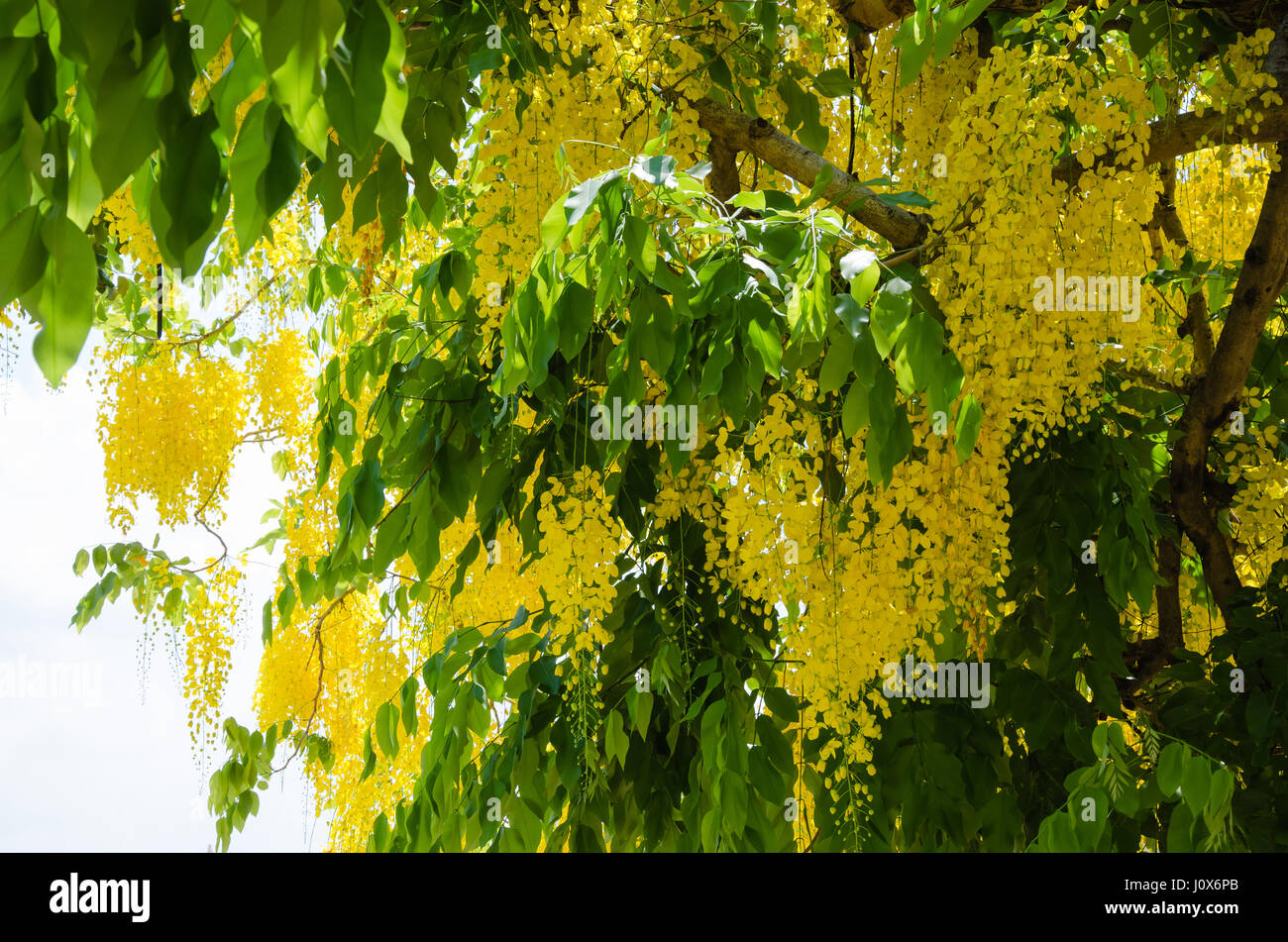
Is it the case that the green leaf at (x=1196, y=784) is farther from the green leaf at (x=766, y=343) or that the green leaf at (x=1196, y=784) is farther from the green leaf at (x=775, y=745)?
the green leaf at (x=766, y=343)

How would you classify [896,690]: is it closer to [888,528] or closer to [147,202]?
[888,528]

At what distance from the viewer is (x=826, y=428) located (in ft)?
6.48

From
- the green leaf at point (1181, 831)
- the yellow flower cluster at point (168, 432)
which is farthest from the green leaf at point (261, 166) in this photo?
the yellow flower cluster at point (168, 432)

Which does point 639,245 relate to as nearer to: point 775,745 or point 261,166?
point 261,166

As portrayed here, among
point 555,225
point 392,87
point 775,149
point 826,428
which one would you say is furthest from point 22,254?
point 775,149

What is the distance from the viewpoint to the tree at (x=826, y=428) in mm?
1591

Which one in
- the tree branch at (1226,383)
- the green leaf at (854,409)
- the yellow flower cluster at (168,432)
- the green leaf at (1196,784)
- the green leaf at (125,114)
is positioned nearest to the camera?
the green leaf at (125,114)

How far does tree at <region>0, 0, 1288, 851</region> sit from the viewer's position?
159 cm

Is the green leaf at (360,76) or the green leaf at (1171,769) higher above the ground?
the green leaf at (360,76)

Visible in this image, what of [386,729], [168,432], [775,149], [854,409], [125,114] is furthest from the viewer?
[168,432]

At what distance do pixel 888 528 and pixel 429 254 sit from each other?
1988 millimetres

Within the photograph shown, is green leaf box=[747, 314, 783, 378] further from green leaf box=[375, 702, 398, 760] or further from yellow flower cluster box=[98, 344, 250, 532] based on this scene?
yellow flower cluster box=[98, 344, 250, 532]

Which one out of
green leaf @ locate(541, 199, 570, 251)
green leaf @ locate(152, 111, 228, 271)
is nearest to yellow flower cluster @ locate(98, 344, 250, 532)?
green leaf @ locate(541, 199, 570, 251)

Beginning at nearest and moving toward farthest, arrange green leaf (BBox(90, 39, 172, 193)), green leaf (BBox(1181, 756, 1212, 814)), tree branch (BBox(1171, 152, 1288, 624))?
green leaf (BBox(90, 39, 172, 193)) → green leaf (BBox(1181, 756, 1212, 814)) → tree branch (BBox(1171, 152, 1288, 624))
